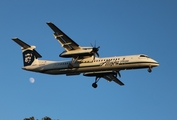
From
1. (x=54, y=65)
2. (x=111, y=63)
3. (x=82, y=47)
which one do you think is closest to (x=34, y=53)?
(x=54, y=65)

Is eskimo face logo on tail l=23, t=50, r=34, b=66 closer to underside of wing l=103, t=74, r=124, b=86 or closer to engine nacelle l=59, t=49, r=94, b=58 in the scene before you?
engine nacelle l=59, t=49, r=94, b=58

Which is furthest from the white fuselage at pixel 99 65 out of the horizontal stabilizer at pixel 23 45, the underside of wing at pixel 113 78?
the underside of wing at pixel 113 78

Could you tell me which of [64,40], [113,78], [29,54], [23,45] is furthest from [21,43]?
[113,78]

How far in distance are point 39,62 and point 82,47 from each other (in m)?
7.33

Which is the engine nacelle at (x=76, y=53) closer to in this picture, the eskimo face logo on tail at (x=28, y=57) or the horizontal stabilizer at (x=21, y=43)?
the horizontal stabilizer at (x=21, y=43)

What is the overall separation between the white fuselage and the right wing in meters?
2.01

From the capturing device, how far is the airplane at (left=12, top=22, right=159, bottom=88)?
122 ft

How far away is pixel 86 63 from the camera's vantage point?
3906 cm

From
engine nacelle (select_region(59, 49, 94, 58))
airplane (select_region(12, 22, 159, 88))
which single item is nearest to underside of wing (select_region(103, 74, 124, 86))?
airplane (select_region(12, 22, 159, 88))

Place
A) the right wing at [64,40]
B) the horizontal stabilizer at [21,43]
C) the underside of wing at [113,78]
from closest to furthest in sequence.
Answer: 1. the right wing at [64,40]
2. the horizontal stabilizer at [21,43]
3. the underside of wing at [113,78]

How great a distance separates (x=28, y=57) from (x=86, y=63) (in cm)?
955

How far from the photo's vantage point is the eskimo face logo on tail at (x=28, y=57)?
43906 mm

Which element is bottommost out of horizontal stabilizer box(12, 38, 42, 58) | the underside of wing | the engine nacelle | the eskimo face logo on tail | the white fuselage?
the underside of wing

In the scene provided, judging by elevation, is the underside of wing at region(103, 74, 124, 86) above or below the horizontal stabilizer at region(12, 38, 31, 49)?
below
